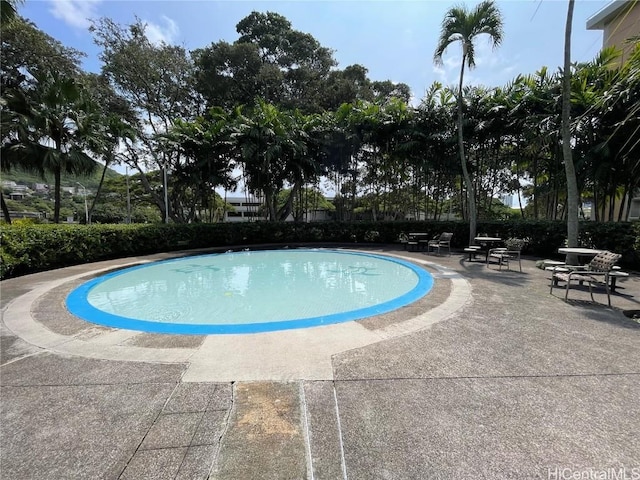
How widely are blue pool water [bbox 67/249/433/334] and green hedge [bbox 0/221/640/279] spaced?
1.87 meters

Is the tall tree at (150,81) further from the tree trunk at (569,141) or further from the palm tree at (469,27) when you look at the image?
the tree trunk at (569,141)

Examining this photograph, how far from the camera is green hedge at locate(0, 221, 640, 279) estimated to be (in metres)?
7.96

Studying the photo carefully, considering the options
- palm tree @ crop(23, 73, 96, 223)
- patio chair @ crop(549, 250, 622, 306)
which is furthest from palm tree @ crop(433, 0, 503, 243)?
palm tree @ crop(23, 73, 96, 223)

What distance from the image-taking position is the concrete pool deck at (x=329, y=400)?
1.80 meters

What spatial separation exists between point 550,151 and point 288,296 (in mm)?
12254

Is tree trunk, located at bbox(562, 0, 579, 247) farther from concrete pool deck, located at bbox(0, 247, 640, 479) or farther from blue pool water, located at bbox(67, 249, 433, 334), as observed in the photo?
concrete pool deck, located at bbox(0, 247, 640, 479)

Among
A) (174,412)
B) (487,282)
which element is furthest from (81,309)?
(487,282)

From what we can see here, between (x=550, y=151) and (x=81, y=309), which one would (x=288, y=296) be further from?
(x=550, y=151)

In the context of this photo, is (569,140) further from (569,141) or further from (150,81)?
(150,81)

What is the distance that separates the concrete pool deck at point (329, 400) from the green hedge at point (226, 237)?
16.6ft

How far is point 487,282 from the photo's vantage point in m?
6.63

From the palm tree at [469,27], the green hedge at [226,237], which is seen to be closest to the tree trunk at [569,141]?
the green hedge at [226,237]

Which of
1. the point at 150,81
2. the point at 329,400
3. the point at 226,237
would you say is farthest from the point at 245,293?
the point at 150,81

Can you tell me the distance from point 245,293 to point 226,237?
341 inches
